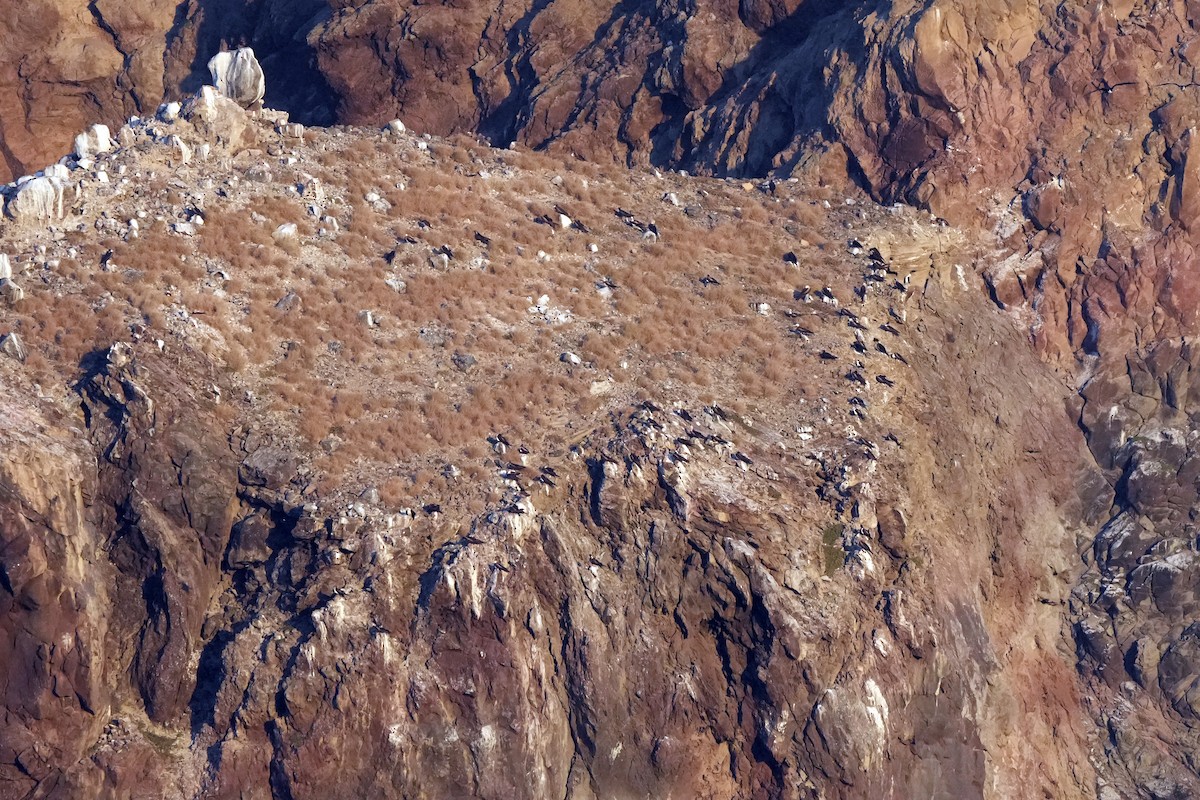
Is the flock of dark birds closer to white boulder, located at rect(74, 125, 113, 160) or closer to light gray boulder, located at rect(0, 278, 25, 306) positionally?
white boulder, located at rect(74, 125, 113, 160)

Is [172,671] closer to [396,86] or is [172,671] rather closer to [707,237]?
[707,237]

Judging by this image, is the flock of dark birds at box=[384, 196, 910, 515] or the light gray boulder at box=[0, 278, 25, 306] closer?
the flock of dark birds at box=[384, 196, 910, 515]

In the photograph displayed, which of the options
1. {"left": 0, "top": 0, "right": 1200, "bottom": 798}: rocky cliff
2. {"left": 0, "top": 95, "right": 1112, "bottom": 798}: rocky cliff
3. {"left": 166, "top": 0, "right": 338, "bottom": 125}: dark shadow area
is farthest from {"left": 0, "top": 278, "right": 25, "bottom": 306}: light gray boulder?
{"left": 166, "top": 0, "right": 338, "bottom": 125}: dark shadow area

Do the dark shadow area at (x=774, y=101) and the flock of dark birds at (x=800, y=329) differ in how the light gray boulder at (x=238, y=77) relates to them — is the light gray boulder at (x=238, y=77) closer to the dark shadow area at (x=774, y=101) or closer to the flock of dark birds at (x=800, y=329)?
the flock of dark birds at (x=800, y=329)

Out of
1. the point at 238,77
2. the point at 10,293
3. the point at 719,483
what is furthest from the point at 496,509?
the point at 238,77

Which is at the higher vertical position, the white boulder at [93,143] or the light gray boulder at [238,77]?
the light gray boulder at [238,77]

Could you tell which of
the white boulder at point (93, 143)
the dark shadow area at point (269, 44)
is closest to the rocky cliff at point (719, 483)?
the white boulder at point (93, 143)

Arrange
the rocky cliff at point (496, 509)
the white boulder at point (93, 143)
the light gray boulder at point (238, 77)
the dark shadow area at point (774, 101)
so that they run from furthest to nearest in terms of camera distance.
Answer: the dark shadow area at point (774, 101), the light gray boulder at point (238, 77), the white boulder at point (93, 143), the rocky cliff at point (496, 509)

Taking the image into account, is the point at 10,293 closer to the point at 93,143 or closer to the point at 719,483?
the point at 93,143

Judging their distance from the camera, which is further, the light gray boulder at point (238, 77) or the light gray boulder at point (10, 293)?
the light gray boulder at point (238, 77)
